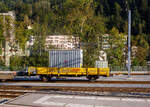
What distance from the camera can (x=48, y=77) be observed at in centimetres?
2077

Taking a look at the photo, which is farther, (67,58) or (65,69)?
(67,58)

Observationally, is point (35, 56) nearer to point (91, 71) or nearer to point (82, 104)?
point (91, 71)

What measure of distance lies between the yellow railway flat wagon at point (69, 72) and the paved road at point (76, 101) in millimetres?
8856

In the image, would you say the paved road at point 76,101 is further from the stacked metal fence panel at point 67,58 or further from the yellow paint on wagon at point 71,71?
the stacked metal fence panel at point 67,58

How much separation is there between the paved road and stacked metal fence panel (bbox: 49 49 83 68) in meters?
11.1

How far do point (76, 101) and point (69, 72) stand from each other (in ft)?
32.8

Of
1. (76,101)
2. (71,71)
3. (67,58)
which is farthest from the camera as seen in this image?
(67,58)

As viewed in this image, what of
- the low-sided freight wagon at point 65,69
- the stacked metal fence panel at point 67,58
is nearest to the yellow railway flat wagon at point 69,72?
the low-sided freight wagon at point 65,69

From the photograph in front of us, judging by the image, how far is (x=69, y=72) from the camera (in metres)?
20.1

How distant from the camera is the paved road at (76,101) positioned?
371 inches

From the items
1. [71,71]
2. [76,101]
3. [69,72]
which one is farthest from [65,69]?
[76,101]

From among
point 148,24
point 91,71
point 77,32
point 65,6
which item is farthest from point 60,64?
point 148,24

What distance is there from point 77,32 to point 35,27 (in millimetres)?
9712

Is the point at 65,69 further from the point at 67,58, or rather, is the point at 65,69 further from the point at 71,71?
the point at 67,58
